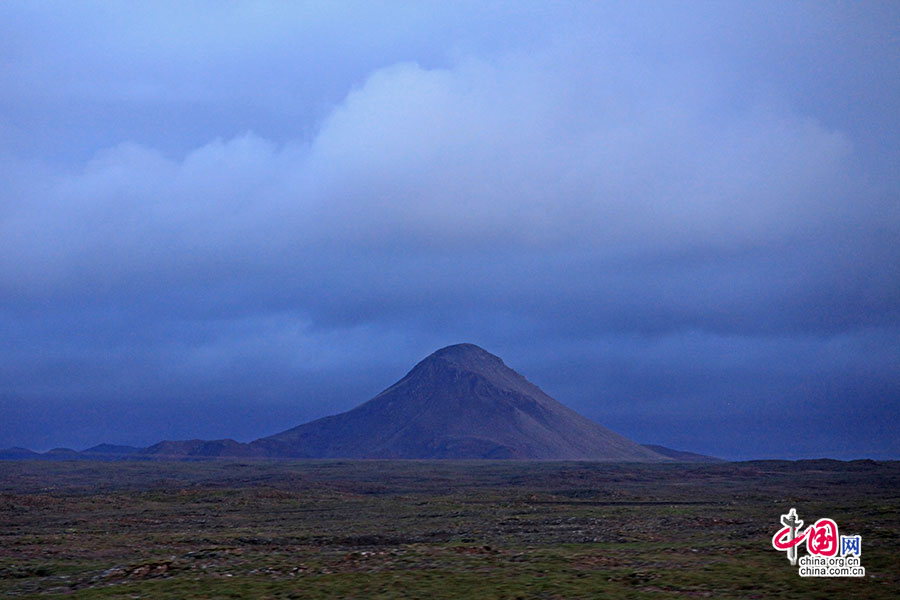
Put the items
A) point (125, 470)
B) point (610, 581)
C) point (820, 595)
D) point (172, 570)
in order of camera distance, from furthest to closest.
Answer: point (125, 470), point (172, 570), point (610, 581), point (820, 595)

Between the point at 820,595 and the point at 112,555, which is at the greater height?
the point at 820,595

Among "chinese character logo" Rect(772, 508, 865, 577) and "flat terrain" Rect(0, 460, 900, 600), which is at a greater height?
"chinese character logo" Rect(772, 508, 865, 577)

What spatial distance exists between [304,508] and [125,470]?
117 m

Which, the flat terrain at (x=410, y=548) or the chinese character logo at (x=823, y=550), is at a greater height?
the chinese character logo at (x=823, y=550)

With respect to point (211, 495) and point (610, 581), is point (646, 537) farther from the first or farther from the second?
point (211, 495)

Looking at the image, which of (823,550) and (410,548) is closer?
(823,550)

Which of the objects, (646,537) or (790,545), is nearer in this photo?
(790,545)

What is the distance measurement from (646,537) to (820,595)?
1782 cm

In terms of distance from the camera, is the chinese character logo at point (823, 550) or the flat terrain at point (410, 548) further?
the chinese character logo at point (823, 550)

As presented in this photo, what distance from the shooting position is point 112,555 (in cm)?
3800

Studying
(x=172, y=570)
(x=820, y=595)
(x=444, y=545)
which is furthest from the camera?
(x=444, y=545)

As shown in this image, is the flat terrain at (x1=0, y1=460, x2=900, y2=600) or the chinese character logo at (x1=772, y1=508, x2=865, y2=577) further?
the chinese character logo at (x1=772, y1=508, x2=865, y2=577)

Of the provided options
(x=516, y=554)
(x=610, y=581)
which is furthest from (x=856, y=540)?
(x=516, y=554)

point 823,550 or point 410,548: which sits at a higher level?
point 823,550
